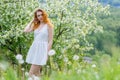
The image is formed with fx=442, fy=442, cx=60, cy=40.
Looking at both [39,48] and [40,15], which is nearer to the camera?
[40,15]

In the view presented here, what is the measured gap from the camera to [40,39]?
9.34 metres

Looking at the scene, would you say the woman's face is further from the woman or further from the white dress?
the white dress

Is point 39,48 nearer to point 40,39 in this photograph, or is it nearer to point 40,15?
point 40,39

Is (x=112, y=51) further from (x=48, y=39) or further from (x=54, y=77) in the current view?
(x=48, y=39)

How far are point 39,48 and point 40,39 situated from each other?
0.19 meters

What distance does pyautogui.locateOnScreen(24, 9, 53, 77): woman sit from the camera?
9047mm

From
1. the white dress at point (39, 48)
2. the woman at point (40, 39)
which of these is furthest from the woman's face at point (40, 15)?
the white dress at point (39, 48)

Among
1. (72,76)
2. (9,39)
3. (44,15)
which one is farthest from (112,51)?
(9,39)

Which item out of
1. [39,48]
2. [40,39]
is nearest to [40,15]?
[40,39]

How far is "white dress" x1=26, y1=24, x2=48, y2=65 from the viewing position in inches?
359

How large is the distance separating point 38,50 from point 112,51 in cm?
704

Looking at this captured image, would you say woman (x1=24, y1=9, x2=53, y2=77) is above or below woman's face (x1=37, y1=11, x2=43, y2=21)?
below

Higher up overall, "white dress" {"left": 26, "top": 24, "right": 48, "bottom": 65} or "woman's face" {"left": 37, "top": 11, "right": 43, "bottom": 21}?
"woman's face" {"left": 37, "top": 11, "right": 43, "bottom": 21}

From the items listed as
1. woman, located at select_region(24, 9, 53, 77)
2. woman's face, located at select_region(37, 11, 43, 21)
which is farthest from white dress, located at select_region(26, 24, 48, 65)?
woman's face, located at select_region(37, 11, 43, 21)
